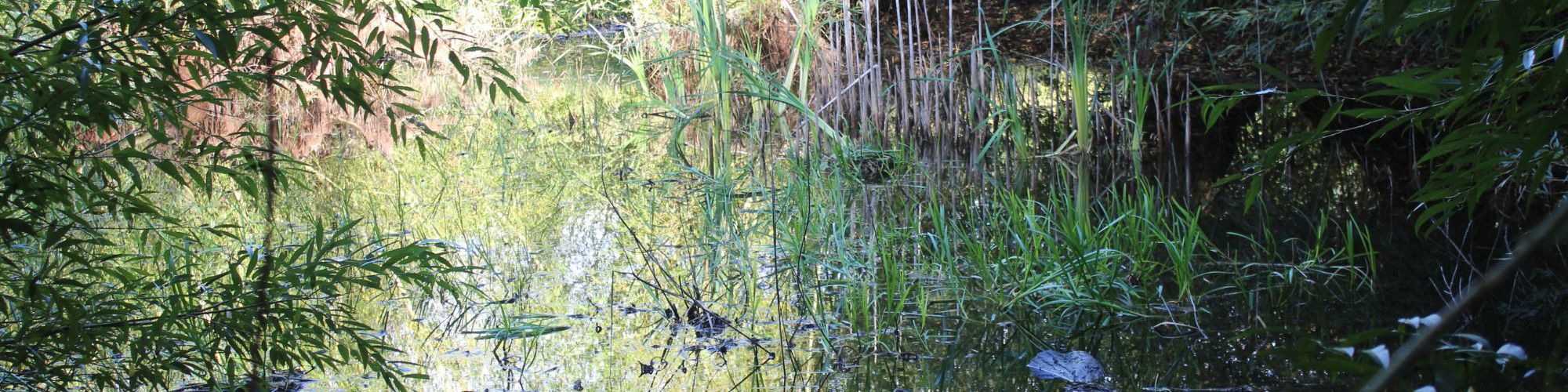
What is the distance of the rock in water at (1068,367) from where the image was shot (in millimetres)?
1823

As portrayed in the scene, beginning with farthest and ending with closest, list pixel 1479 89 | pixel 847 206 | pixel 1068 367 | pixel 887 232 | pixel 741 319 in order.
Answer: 1. pixel 847 206
2. pixel 887 232
3. pixel 741 319
4. pixel 1068 367
5. pixel 1479 89

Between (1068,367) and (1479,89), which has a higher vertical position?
(1479,89)

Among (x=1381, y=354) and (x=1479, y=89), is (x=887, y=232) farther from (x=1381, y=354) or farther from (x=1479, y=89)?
(x=1381, y=354)

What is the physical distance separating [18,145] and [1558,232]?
2.21 meters

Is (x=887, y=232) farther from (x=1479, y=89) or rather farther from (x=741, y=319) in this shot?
(x=1479, y=89)

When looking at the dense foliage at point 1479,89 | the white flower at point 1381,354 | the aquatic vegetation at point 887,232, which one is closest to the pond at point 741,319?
the aquatic vegetation at point 887,232

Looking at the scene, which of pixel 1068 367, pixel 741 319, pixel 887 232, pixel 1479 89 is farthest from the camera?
pixel 887 232

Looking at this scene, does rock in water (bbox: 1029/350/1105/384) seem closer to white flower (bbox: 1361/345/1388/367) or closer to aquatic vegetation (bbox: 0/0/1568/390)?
aquatic vegetation (bbox: 0/0/1568/390)

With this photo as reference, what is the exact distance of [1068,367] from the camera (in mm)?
1859

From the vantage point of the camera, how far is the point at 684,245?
2742mm

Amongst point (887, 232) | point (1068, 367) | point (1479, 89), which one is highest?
point (1479, 89)

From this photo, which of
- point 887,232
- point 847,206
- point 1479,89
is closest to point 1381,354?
point 1479,89

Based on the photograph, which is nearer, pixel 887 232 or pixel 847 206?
pixel 887 232

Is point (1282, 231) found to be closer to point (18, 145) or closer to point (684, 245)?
point (684, 245)
